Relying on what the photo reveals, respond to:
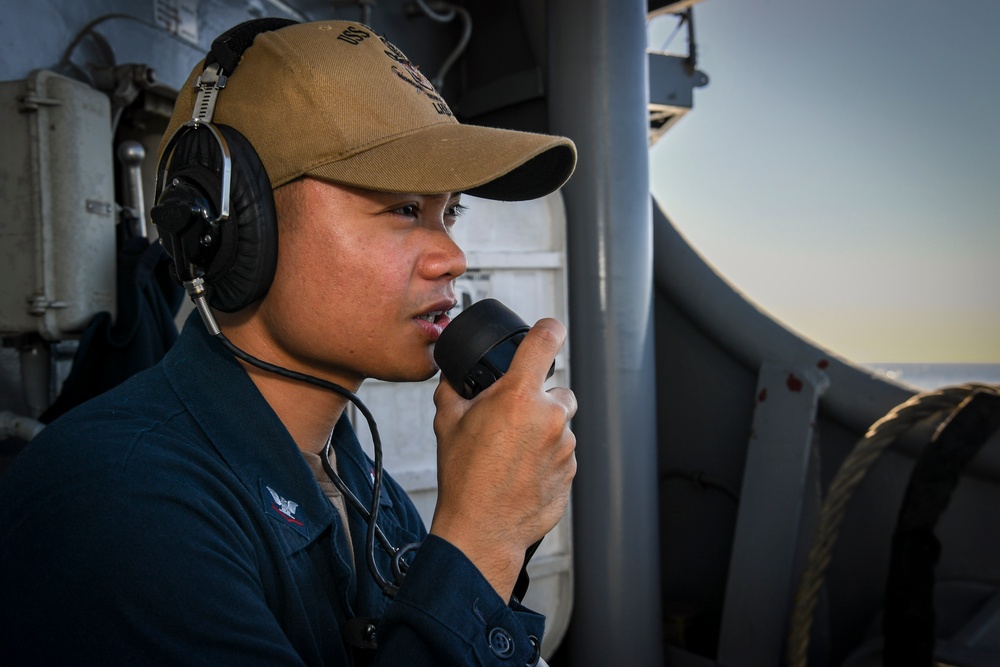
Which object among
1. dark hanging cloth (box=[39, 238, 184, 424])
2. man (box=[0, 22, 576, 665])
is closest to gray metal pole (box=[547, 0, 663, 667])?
dark hanging cloth (box=[39, 238, 184, 424])

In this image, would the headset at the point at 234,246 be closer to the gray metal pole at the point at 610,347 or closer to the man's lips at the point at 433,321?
the man's lips at the point at 433,321

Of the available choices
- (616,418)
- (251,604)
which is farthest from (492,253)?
(251,604)

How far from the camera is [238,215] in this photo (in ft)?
3.05

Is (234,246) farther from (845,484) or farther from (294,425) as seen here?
(845,484)

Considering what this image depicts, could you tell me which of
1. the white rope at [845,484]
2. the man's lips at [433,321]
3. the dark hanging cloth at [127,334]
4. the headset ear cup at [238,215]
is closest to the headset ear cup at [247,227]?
the headset ear cup at [238,215]

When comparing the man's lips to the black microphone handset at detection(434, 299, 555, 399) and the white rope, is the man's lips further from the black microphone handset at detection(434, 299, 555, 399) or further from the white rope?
the white rope

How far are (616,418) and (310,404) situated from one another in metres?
1.70

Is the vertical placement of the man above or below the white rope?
above

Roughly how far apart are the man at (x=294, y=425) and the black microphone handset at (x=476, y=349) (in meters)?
0.03

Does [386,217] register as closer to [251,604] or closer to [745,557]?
[251,604]

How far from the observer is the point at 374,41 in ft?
3.34

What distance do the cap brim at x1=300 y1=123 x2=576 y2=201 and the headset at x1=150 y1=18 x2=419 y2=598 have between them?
0.05m

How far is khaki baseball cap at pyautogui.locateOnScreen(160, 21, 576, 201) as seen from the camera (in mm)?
920

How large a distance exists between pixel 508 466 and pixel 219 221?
16.9 inches
